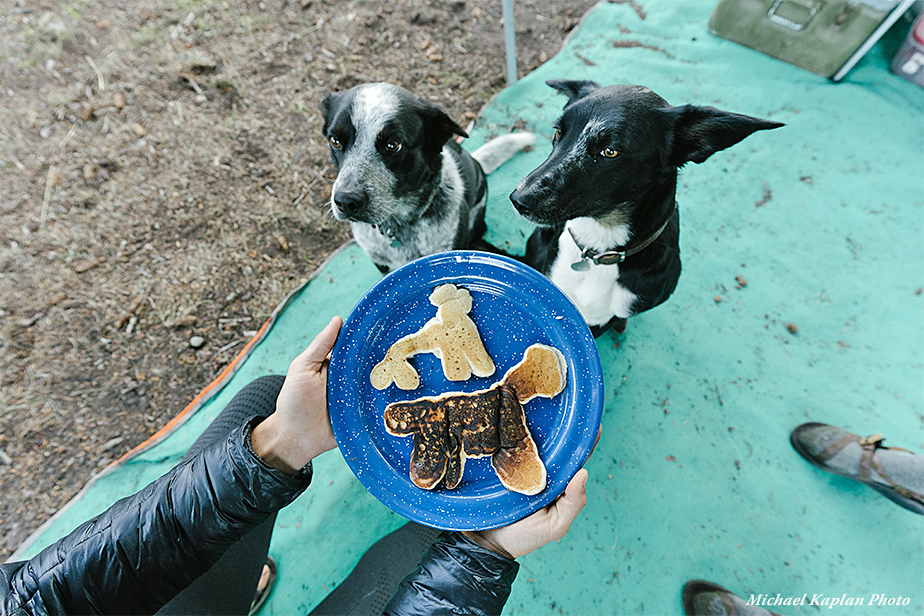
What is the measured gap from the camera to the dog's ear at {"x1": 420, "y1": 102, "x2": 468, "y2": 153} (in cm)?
215

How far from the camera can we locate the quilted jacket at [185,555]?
157cm

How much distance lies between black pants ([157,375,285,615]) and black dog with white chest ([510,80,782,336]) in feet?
5.59

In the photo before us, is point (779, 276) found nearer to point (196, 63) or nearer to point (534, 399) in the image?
point (534, 399)

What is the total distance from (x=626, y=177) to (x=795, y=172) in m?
2.44

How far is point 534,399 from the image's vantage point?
180 centimetres

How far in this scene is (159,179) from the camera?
3.43 m

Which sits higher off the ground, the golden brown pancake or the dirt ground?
the golden brown pancake

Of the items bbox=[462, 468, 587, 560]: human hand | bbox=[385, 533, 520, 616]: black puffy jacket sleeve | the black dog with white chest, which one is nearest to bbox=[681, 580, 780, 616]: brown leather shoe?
bbox=[462, 468, 587, 560]: human hand

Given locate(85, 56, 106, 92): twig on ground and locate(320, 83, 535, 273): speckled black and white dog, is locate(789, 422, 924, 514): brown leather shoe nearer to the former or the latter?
locate(320, 83, 535, 273): speckled black and white dog

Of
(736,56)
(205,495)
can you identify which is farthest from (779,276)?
(205,495)

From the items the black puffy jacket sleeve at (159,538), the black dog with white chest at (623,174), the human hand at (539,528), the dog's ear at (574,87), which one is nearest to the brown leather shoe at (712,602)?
the human hand at (539,528)

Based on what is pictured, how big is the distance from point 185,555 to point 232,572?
0.34 m

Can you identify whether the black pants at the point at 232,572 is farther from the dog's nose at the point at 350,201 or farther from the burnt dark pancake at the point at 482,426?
the dog's nose at the point at 350,201

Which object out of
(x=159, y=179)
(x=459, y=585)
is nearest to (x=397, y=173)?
(x=459, y=585)
